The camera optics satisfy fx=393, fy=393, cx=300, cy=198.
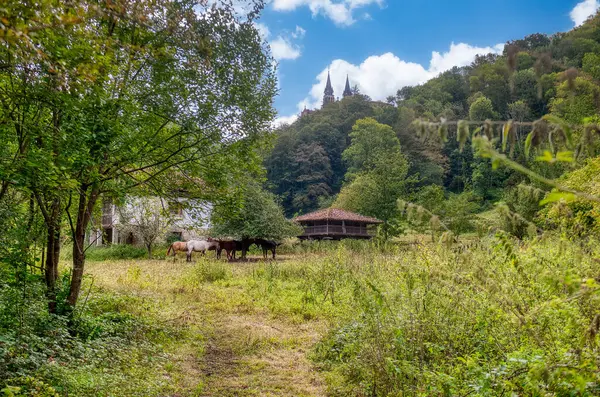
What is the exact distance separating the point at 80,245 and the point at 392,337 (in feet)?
16.2

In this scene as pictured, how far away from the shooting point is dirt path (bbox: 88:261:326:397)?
15.2ft

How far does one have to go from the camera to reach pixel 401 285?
489cm

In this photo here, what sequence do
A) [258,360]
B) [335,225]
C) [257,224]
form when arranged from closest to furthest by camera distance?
[258,360] < [257,224] < [335,225]

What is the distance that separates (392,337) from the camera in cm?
424

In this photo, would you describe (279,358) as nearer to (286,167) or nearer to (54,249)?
(54,249)

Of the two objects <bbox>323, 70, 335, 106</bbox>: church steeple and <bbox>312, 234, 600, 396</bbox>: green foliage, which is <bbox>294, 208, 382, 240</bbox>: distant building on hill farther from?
<bbox>323, 70, 335, 106</bbox>: church steeple

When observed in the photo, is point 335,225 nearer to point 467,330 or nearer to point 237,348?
point 237,348

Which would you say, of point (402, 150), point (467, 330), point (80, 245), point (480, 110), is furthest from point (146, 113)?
point (402, 150)

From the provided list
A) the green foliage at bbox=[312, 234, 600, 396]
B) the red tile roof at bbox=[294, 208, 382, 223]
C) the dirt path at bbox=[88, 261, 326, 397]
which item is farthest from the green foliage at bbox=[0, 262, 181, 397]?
the red tile roof at bbox=[294, 208, 382, 223]

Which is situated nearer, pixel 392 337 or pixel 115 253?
pixel 392 337

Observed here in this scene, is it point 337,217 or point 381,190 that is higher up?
point 381,190

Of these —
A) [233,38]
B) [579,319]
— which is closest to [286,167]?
[233,38]

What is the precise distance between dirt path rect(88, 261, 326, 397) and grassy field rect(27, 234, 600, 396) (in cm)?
3

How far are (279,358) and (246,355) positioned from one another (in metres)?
0.52
